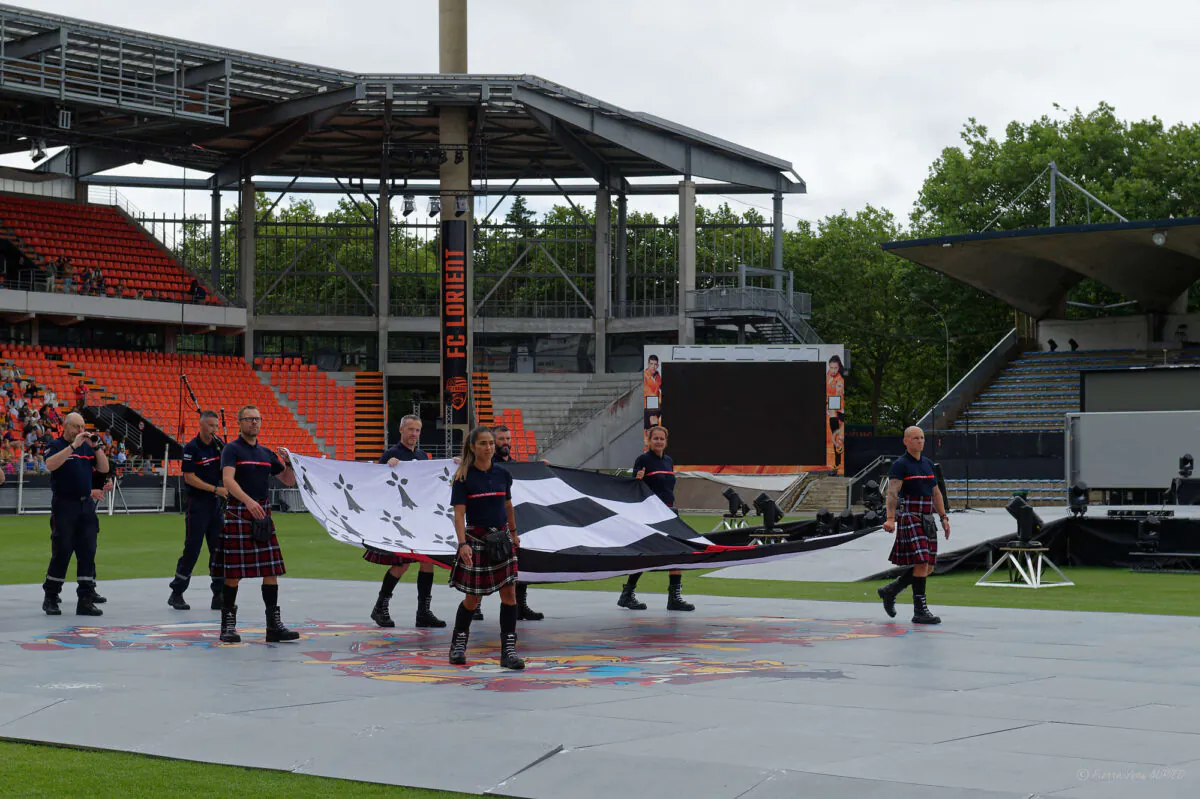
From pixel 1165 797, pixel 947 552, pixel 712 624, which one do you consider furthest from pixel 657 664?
pixel 947 552

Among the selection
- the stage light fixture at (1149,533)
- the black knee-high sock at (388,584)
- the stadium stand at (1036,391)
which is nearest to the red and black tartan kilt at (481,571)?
the black knee-high sock at (388,584)

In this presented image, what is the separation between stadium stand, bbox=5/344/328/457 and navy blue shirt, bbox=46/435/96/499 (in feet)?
105

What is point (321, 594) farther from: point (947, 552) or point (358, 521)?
→ point (947, 552)

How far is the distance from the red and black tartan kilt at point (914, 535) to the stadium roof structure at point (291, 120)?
109 feet

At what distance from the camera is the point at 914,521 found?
14.0 metres

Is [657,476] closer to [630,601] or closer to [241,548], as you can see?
[630,601]

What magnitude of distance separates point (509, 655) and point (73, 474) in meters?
6.05

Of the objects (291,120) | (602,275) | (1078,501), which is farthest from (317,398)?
(1078,501)

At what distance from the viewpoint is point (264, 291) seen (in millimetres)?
60812

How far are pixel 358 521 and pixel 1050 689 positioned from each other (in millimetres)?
6659

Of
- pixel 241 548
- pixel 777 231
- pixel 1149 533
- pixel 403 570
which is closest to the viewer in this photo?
pixel 241 548

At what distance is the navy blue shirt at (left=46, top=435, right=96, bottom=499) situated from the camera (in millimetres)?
14492

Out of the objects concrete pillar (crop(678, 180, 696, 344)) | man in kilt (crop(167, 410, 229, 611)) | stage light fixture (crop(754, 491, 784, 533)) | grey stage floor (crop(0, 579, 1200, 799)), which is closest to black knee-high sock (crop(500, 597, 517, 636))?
grey stage floor (crop(0, 579, 1200, 799))

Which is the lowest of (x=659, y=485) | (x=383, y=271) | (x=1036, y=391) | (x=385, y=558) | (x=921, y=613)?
(x=921, y=613)
